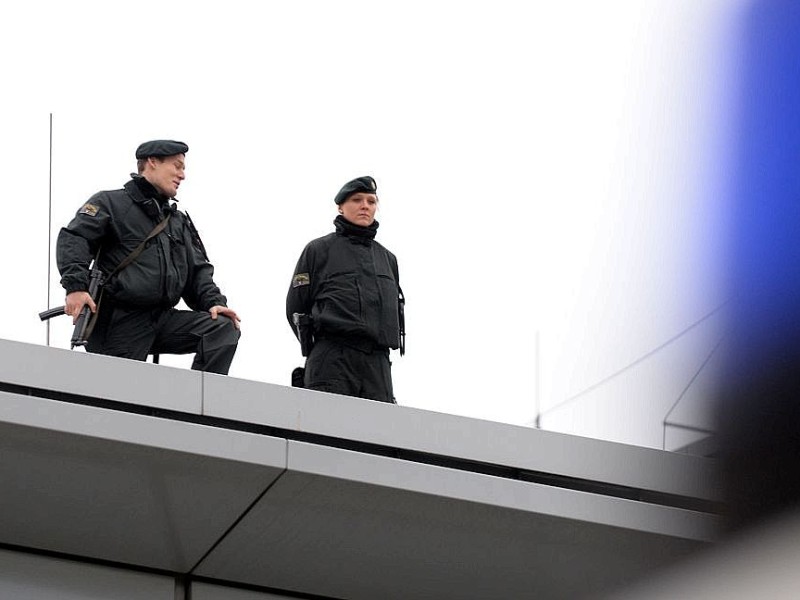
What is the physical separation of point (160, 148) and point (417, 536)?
2.24 m

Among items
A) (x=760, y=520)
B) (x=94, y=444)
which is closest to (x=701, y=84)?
(x=760, y=520)

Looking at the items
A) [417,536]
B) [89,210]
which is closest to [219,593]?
[417,536]

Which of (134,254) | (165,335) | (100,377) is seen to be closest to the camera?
(100,377)

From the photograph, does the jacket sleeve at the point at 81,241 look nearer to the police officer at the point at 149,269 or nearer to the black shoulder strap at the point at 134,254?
the police officer at the point at 149,269

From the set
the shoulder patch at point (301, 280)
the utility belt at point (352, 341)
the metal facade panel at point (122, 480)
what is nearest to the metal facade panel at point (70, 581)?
the metal facade panel at point (122, 480)

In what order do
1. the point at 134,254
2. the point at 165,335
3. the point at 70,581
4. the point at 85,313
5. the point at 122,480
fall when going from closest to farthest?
the point at 122,480 → the point at 85,313 → the point at 134,254 → the point at 165,335 → the point at 70,581

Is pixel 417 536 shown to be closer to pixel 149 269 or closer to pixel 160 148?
pixel 149 269

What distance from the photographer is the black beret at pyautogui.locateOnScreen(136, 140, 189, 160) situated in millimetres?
7234

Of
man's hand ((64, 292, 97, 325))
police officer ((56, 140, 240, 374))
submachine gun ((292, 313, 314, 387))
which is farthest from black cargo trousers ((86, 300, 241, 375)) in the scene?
submachine gun ((292, 313, 314, 387))

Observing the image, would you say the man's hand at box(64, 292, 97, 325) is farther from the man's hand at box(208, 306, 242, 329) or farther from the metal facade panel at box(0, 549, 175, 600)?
the metal facade panel at box(0, 549, 175, 600)

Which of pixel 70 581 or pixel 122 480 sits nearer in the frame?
pixel 122 480

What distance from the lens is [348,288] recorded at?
24.9ft

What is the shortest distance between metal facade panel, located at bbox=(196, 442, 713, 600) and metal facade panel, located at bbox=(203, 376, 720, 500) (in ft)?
0.49

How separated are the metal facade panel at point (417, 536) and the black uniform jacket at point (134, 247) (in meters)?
1.07
